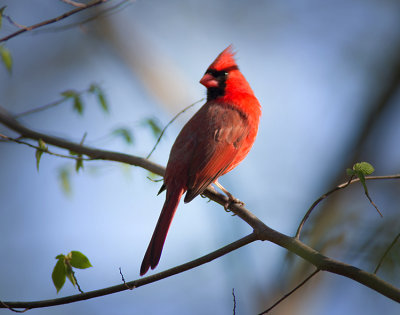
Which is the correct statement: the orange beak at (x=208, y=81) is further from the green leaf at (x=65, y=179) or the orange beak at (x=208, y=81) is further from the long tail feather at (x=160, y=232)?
the green leaf at (x=65, y=179)

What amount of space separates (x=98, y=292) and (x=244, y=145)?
150 cm

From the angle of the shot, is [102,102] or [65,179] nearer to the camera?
[102,102]

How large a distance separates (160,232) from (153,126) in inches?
41.8

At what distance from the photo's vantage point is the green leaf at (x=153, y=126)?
316cm

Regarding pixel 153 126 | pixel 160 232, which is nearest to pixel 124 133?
pixel 153 126

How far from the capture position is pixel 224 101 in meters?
3.11

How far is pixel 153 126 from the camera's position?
318 cm

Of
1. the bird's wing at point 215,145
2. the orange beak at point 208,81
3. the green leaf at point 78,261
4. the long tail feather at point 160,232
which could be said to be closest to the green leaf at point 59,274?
the green leaf at point 78,261

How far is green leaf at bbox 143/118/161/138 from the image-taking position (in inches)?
124

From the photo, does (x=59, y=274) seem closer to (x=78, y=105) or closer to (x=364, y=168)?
(x=364, y=168)

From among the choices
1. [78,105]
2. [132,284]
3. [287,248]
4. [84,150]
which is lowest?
[287,248]

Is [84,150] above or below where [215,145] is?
above

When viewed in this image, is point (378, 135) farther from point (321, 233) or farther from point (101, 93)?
point (101, 93)

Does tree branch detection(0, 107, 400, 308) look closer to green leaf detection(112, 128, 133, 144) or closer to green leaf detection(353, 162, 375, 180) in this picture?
green leaf detection(353, 162, 375, 180)
